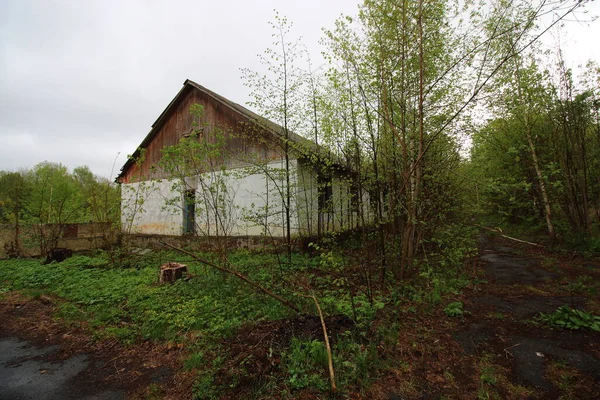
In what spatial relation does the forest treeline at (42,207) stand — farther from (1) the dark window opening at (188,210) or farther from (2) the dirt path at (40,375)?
(2) the dirt path at (40,375)

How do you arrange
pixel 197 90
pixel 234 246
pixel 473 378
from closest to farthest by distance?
pixel 473 378
pixel 234 246
pixel 197 90

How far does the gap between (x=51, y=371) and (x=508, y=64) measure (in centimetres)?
1401

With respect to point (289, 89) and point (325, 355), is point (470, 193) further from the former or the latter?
point (289, 89)

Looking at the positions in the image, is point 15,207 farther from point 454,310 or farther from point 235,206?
point 454,310

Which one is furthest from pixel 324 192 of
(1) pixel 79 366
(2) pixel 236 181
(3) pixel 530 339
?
(1) pixel 79 366

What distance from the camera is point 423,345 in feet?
10.9

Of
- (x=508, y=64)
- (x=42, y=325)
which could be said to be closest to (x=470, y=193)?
(x=508, y=64)

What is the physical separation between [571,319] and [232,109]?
1093 centimetres

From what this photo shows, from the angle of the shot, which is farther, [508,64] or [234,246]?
[234,246]

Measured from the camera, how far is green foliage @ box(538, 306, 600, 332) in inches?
138

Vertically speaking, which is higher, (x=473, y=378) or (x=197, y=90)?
(x=197, y=90)

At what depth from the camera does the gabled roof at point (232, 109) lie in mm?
7663

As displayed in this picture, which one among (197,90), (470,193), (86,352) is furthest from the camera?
(197,90)

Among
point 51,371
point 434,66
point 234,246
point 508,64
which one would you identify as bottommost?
point 51,371
